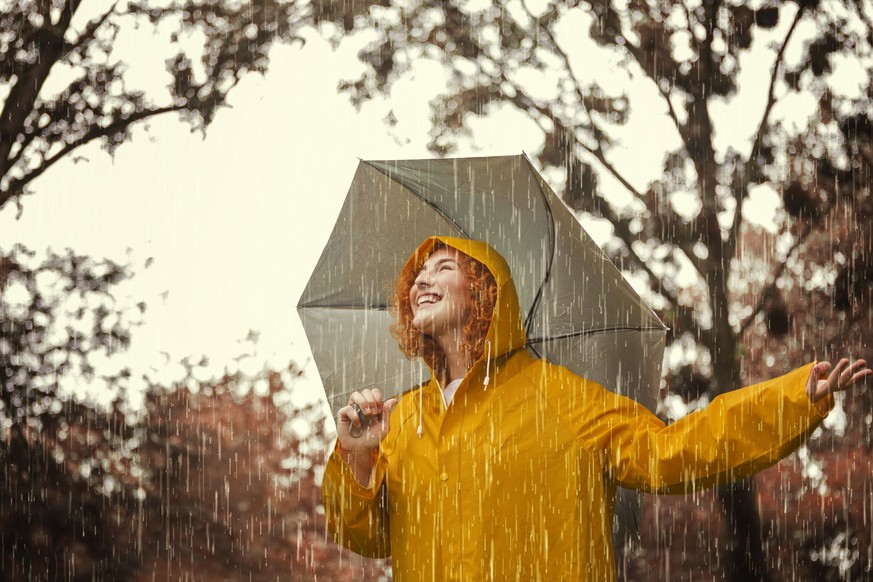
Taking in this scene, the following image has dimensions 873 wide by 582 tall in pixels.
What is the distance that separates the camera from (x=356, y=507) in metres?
2.86

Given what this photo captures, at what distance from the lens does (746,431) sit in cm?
239

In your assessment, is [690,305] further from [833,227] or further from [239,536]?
[239,536]

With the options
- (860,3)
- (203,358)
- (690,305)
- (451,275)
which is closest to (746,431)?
(451,275)

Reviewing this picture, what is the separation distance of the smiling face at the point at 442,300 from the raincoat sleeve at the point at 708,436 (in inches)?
19.4

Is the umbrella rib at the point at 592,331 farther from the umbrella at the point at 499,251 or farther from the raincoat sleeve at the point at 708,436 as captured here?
the raincoat sleeve at the point at 708,436

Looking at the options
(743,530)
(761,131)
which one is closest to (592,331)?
(743,530)

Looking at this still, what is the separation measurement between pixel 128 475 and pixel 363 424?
3966 millimetres

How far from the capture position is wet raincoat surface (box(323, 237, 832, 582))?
8.82 ft

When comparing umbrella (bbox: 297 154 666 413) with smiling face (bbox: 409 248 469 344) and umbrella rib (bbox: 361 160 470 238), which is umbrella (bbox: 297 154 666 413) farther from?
smiling face (bbox: 409 248 469 344)

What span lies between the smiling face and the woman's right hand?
0.31m

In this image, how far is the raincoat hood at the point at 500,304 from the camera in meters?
2.91

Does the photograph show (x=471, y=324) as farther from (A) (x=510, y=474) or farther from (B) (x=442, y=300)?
(A) (x=510, y=474)

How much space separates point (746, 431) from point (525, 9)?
5.00m

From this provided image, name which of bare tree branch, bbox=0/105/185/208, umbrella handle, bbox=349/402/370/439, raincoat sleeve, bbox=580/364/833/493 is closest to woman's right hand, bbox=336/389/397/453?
umbrella handle, bbox=349/402/370/439
